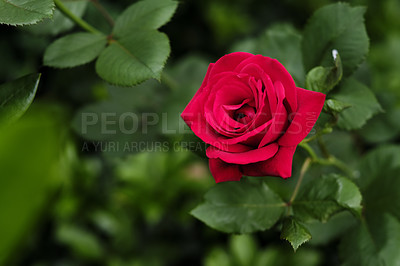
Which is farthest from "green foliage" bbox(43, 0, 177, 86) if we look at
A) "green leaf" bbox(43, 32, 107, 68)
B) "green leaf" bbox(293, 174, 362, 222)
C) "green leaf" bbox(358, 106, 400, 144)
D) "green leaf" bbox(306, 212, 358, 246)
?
"green leaf" bbox(358, 106, 400, 144)

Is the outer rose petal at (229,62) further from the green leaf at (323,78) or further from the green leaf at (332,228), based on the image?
the green leaf at (332,228)

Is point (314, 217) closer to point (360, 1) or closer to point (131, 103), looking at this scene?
point (131, 103)

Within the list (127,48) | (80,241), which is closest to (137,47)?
(127,48)

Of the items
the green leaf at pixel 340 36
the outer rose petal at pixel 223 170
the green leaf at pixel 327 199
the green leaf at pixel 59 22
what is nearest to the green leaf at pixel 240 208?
the green leaf at pixel 327 199

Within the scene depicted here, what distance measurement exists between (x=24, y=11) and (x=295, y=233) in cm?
54

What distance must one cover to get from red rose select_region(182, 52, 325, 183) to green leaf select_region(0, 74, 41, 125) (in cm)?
Result: 27

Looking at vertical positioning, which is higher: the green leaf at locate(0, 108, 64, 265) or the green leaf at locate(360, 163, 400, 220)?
the green leaf at locate(0, 108, 64, 265)

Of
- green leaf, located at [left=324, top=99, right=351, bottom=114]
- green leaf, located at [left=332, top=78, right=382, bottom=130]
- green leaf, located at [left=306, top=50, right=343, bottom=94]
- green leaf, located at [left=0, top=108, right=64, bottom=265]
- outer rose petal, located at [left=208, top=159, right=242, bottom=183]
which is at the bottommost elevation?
green leaf, located at [left=332, top=78, right=382, bottom=130]

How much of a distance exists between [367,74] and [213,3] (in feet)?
2.88

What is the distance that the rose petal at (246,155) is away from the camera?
0.51 meters

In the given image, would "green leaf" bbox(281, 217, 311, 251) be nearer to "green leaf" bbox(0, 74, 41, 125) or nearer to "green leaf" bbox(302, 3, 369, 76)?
"green leaf" bbox(302, 3, 369, 76)

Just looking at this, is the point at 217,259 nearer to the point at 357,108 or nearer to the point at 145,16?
the point at 357,108

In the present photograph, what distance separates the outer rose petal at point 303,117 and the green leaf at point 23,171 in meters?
0.31

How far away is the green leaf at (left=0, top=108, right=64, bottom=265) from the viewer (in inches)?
12.5
